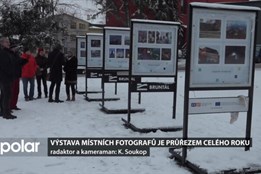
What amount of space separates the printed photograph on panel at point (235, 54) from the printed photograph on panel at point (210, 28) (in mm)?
303

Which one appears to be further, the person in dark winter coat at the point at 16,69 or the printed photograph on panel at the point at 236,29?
the person in dark winter coat at the point at 16,69

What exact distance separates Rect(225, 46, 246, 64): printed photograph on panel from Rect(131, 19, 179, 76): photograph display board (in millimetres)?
2541

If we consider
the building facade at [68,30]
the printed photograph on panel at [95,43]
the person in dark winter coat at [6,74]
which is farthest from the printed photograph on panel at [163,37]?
the printed photograph on panel at [95,43]

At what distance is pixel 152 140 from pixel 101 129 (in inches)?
58.3

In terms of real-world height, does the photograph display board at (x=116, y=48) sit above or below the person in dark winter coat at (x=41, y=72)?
above

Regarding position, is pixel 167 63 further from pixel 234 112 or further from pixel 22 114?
pixel 22 114

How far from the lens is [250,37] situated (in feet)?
19.0

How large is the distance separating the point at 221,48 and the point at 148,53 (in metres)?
2.73

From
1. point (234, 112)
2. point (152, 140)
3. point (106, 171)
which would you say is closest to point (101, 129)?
point (152, 140)

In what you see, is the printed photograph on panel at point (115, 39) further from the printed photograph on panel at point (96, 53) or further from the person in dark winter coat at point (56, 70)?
the printed photograph on panel at point (96, 53)

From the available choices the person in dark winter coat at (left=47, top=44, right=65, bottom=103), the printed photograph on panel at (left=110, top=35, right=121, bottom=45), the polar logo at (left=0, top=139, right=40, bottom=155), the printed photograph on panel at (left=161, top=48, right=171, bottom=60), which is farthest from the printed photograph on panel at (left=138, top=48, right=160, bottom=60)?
the person in dark winter coat at (left=47, top=44, right=65, bottom=103)

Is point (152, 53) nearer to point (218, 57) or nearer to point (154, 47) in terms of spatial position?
point (154, 47)

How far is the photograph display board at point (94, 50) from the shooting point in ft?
43.1
